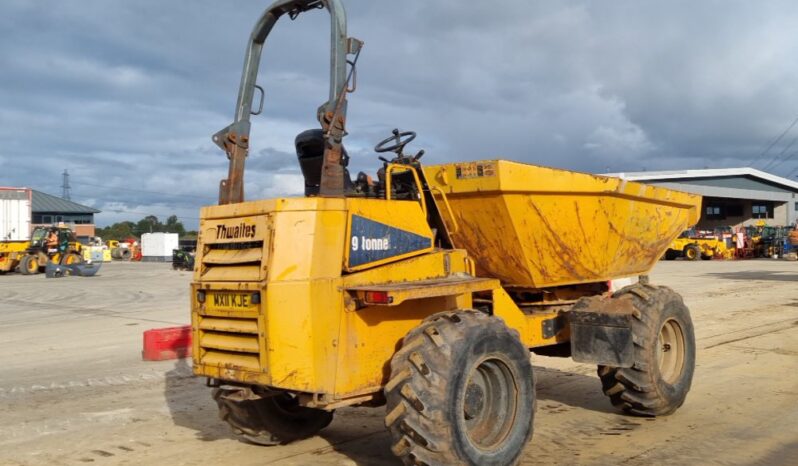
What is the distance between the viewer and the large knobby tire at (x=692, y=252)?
4322cm

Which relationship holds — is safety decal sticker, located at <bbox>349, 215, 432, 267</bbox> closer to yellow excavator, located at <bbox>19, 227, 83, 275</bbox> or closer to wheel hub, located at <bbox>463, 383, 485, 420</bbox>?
wheel hub, located at <bbox>463, 383, 485, 420</bbox>

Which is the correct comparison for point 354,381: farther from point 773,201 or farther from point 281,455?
point 773,201

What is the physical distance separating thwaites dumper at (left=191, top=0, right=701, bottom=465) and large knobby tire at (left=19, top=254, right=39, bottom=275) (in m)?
34.3

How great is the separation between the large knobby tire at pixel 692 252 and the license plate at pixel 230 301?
1685 inches

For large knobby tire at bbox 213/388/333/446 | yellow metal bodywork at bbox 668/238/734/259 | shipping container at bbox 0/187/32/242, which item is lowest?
large knobby tire at bbox 213/388/333/446

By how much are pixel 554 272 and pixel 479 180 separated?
51.1 inches

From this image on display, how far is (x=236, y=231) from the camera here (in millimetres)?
4844

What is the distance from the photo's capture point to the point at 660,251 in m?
7.82

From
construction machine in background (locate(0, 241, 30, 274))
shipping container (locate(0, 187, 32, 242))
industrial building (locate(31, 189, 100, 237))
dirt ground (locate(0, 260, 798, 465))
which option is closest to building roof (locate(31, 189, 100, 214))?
industrial building (locate(31, 189, 100, 237))

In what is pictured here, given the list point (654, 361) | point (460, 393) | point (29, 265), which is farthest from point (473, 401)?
point (29, 265)

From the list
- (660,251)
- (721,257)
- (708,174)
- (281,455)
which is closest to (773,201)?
(708,174)

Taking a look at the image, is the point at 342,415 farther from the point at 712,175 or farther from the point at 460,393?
the point at 712,175

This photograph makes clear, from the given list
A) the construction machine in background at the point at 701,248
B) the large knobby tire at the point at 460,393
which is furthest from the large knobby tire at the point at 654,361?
the construction machine in background at the point at 701,248

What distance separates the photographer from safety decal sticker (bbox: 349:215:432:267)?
470 cm
